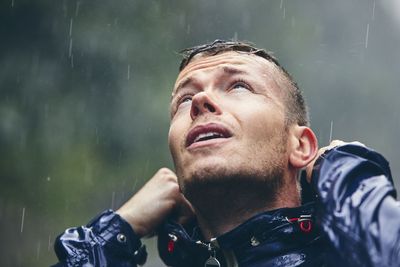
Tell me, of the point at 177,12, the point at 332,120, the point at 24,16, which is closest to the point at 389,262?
the point at 24,16

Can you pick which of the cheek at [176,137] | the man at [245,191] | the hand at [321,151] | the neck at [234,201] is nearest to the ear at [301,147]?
the man at [245,191]

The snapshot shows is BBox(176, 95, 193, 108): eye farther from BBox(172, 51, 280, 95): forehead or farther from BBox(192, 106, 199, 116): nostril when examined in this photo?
BBox(192, 106, 199, 116): nostril

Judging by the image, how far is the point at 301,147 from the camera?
2.73 meters

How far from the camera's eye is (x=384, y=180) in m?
2.05

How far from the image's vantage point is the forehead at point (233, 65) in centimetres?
278

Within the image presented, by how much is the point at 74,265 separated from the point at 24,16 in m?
5.94

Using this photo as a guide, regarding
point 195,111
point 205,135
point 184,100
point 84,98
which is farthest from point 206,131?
point 84,98

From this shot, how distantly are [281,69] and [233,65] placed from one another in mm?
307

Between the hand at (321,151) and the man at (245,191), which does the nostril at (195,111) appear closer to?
the man at (245,191)

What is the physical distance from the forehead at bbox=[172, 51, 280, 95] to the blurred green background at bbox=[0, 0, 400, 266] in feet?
18.2

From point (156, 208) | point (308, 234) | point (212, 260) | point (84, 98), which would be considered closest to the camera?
point (308, 234)

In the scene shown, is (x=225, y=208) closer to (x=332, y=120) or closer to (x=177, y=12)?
(x=177, y=12)

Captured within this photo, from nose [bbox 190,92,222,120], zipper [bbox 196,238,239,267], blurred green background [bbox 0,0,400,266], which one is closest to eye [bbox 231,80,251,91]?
nose [bbox 190,92,222,120]

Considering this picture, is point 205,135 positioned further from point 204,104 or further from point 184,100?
point 184,100
